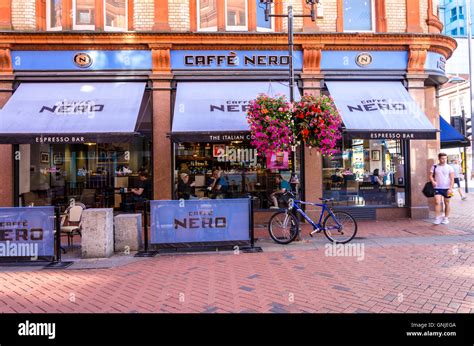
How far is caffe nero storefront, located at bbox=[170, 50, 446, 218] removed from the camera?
1027 cm

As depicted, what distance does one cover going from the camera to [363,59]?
1091cm

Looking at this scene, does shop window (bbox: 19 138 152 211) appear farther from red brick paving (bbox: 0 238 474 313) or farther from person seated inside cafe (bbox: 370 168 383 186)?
person seated inside cafe (bbox: 370 168 383 186)

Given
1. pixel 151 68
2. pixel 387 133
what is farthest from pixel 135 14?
pixel 387 133

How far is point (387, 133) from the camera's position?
9.42 m

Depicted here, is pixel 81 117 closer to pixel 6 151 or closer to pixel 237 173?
pixel 6 151

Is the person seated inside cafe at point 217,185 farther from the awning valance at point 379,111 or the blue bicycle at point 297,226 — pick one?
the awning valance at point 379,111

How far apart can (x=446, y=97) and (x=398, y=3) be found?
149 ft

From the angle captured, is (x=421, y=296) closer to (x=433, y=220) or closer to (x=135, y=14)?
(x=433, y=220)

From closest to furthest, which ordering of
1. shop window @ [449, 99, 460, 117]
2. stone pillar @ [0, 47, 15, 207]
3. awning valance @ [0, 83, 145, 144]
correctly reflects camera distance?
1. awning valance @ [0, 83, 145, 144]
2. stone pillar @ [0, 47, 15, 207]
3. shop window @ [449, 99, 460, 117]

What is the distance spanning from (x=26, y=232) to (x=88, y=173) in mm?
4269

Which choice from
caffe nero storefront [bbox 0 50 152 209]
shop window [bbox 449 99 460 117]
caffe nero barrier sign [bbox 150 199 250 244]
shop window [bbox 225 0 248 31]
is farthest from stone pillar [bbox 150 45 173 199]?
shop window [bbox 449 99 460 117]

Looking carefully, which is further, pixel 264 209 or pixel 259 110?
pixel 264 209

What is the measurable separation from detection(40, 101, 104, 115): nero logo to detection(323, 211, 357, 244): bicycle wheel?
6.77 meters

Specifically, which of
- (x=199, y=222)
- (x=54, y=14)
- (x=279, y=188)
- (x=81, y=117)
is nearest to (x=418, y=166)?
(x=279, y=188)
